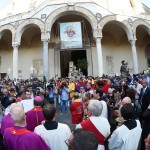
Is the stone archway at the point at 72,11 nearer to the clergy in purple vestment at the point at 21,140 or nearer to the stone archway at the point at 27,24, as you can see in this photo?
the stone archway at the point at 27,24

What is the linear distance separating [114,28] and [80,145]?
24.8m

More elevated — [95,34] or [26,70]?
[95,34]

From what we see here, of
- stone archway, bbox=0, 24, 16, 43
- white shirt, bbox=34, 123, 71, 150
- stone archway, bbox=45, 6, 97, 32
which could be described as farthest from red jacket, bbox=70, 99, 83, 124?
stone archway, bbox=0, 24, 16, 43

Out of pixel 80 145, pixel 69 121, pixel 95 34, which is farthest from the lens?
pixel 95 34

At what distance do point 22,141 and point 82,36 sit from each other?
2336 centimetres

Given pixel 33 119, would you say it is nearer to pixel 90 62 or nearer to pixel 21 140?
pixel 21 140

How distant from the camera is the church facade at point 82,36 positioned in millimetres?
21672

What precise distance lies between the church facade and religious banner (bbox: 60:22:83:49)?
135 centimetres

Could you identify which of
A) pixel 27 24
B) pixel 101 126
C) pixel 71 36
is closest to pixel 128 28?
pixel 71 36

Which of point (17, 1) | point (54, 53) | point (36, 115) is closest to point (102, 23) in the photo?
point (54, 53)

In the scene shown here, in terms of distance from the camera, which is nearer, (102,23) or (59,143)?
(59,143)

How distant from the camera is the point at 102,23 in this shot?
2152cm

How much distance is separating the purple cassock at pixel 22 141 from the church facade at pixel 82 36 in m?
18.3

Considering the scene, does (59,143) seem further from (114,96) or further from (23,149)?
(114,96)
